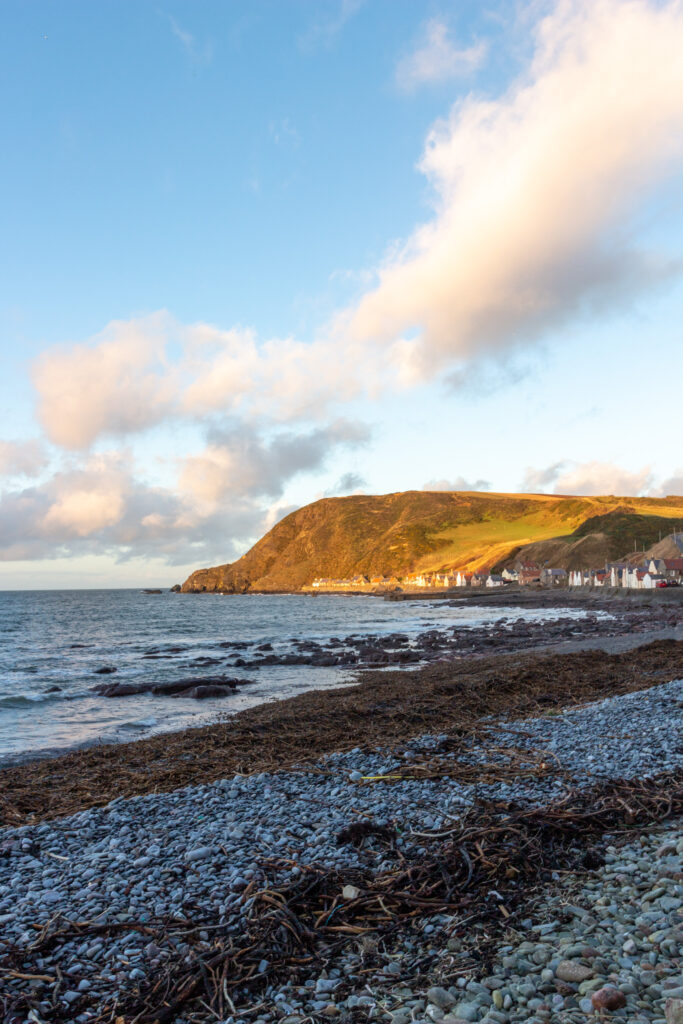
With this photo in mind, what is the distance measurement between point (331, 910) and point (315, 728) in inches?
A: 338

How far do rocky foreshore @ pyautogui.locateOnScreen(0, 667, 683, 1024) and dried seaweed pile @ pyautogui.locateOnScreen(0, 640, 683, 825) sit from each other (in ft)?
5.00

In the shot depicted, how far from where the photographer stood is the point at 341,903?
4.96m

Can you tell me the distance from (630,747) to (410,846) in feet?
14.8

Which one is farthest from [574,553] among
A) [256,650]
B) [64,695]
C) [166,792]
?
[166,792]

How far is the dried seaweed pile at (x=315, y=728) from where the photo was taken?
9375 millimetres

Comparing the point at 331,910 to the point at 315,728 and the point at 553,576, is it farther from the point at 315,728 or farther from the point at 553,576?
the point at 553,576

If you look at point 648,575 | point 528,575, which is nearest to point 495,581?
point 528,575

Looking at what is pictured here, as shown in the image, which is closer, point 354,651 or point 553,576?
point 354,651

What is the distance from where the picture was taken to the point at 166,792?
8.29m

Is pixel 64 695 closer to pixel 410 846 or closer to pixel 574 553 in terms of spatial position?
pixel 410 846

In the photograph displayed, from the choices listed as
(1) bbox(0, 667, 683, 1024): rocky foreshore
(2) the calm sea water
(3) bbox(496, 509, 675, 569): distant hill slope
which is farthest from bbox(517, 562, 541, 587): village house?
(1) bbox(0, 667, 683, 1024): rocky foreshore

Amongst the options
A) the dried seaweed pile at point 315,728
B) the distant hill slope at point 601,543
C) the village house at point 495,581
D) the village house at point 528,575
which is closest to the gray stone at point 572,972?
the dried seaweed pile at point 315,728

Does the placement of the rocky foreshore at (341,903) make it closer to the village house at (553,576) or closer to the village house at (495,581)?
the village house at (553,576)

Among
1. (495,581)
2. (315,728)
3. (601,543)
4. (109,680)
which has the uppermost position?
(601,543)
